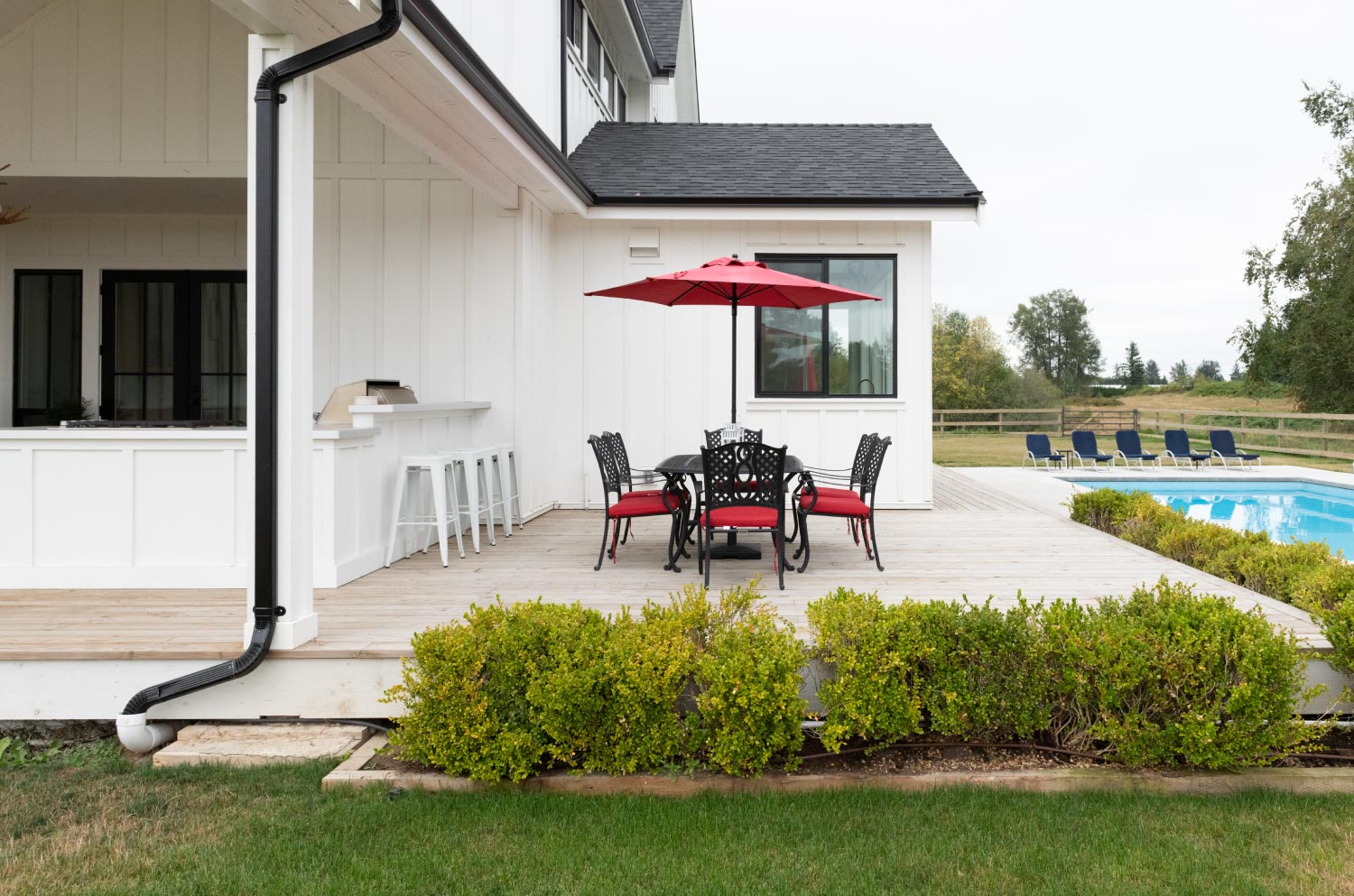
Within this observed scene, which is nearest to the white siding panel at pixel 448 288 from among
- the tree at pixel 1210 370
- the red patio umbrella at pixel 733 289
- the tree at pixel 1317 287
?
the red patio umbrella at pixel 733 289

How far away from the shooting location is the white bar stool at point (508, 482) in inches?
278

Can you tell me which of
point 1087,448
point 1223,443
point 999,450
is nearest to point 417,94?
point 1087,448

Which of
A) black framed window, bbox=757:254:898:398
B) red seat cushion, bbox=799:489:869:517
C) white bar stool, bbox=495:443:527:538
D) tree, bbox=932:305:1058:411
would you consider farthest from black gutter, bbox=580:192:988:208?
tree, bbox=932:305:1058:411

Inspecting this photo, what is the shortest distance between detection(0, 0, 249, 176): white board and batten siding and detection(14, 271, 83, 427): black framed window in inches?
72.0

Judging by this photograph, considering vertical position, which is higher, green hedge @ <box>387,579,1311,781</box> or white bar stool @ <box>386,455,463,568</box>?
white bar stool @ <box>386,455,463,568</box>

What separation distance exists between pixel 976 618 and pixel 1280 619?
183 cm

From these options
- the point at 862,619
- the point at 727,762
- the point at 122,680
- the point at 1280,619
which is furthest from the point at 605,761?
the point at 1280,619

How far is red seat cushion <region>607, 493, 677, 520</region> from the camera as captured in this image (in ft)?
19.1

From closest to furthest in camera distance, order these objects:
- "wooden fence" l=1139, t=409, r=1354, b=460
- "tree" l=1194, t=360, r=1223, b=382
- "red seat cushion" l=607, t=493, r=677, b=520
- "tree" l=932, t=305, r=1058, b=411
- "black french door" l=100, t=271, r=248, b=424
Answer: "red seat cushion" l=607, t=493, r=677, b=520 → "black french door" l=100, t=271, r=248, b=424 → "wooden fence" l=1139, t=409, r=1354, b=460 → "tree" l=932, t=305, r=1058, b=411 → "tree" l=1194, t=360, r=1223, b=382

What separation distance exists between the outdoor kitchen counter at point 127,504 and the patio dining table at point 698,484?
2022mm

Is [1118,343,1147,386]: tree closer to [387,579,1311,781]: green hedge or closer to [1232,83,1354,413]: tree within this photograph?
[1232,83,1354,413]: tree

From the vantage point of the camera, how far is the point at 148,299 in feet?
27.7

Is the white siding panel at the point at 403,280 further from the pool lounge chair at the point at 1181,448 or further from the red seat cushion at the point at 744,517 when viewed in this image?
the pool lounge chair at the point at 1181,448

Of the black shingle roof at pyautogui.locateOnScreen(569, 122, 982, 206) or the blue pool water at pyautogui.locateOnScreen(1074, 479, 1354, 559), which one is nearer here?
the black shingle roof at pyautogui.locateOnScreen(569, 122, 982, 206)
